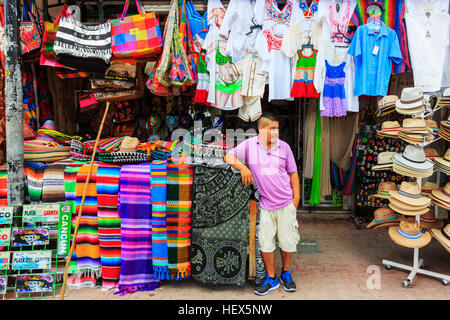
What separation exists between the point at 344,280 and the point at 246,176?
5.26 ft

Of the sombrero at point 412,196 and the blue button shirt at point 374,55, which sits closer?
the sombrero at point 412,196

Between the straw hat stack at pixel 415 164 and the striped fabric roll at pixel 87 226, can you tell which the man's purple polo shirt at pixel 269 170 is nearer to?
the straw hat stack at pixel 415 164

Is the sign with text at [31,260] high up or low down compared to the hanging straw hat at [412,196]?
down

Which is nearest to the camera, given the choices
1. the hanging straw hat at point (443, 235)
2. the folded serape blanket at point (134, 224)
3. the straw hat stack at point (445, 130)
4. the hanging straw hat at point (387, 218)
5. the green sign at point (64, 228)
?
the green sign at point (64, 228)

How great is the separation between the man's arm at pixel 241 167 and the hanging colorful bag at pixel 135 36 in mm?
1571

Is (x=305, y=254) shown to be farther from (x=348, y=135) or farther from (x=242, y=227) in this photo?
(x=348, y=135)

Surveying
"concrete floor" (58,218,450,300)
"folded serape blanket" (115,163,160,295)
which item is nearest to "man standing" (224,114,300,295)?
"concrete floor" (58,218,450,300)

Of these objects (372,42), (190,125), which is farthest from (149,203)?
(372,42)

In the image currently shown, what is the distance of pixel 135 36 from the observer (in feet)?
11.7

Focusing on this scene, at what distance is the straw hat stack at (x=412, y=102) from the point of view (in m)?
3.26

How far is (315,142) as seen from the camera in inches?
196

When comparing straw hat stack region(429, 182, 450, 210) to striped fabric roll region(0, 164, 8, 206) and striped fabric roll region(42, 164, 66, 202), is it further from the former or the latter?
striped fabric roll region(0, 164, 8, 206)

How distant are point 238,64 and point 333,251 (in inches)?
108

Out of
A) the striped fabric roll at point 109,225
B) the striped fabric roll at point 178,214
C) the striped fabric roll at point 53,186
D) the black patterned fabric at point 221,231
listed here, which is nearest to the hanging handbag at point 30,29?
the striped fabric roll at point 53,186
